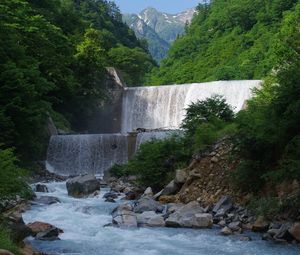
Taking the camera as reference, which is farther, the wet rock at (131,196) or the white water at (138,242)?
the wet rock at (131,196)

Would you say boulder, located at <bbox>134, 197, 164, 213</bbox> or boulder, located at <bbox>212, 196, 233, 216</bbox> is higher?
boulder, located at <bbox>212, 196, 233, 216</bbox>

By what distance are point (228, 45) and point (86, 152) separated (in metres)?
36.7

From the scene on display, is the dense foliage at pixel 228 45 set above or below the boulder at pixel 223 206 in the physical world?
above

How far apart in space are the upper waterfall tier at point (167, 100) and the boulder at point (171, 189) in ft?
57.7

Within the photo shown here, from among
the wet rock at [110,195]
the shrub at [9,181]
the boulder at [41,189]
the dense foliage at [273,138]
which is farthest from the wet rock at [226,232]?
the boulder at [41,189]

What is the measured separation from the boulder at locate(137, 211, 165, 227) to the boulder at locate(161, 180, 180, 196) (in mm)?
2774

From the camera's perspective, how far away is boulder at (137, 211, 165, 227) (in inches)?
512

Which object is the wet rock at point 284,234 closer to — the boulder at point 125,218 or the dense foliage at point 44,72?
the boulder at point 125,218

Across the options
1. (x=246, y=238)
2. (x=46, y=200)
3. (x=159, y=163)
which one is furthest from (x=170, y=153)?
(x=246, y=238)

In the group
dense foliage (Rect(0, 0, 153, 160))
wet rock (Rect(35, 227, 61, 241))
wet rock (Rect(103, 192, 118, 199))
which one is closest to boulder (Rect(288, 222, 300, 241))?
wet rock (Rect(35, 227, 61, 241))

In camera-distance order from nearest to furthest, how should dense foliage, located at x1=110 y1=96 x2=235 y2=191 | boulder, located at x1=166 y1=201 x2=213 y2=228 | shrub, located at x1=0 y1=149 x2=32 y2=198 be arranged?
1. shrub, located at x1=0 y1=149 x2=32 y2=198
2. boulder, located at x1=166 y1=201 x2=213 y2=228
3. dense foliage, located at x1=110 y1=96 x2=235 y2=191

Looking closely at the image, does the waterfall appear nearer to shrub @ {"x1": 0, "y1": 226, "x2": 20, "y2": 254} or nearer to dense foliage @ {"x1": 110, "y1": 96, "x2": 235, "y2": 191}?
dense foliage @ {"x1": 110, "y1": 96, "x2": 235, "y2": 191}

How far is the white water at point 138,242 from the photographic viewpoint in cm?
1038

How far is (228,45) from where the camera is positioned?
61.3 meters
